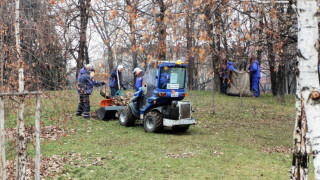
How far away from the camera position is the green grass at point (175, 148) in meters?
6.80

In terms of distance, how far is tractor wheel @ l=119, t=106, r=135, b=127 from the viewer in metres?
11.1

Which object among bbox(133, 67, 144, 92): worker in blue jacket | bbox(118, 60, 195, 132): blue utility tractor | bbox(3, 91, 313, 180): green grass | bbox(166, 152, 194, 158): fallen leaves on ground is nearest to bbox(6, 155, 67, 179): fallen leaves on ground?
bbox(3, 91, 313, 180): green grass

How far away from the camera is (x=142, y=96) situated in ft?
35.4

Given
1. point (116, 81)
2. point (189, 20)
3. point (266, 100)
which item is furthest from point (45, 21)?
point (266, 100)

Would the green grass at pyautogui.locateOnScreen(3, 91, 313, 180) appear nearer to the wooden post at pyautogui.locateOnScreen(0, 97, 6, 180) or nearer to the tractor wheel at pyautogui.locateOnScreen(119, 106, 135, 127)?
the tractor wheel at pyautogui.locateOnScreen(119, 106, 135, 127)

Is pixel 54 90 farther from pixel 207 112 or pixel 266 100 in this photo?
pixel 266 100

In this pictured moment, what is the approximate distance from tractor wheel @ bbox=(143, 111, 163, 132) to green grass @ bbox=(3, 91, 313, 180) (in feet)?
0.70

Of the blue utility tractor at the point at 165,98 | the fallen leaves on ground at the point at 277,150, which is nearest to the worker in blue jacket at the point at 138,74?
the blue utility tractor at the point at 165,98

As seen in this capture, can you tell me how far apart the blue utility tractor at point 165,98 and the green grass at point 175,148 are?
40cm

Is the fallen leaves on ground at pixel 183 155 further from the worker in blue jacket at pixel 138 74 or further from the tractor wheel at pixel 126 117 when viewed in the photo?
the worker in blue jacket at pixel 138 74

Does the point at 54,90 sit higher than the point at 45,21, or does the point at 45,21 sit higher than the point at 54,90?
the point at 45,21

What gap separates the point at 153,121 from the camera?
399 inches

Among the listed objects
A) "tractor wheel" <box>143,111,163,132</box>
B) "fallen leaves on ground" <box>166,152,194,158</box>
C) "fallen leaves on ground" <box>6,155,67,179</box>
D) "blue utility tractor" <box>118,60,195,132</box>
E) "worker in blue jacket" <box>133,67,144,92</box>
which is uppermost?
"worker in blue jacket" <box>133,67,144,92</box>

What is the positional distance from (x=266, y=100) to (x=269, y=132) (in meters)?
7.49
